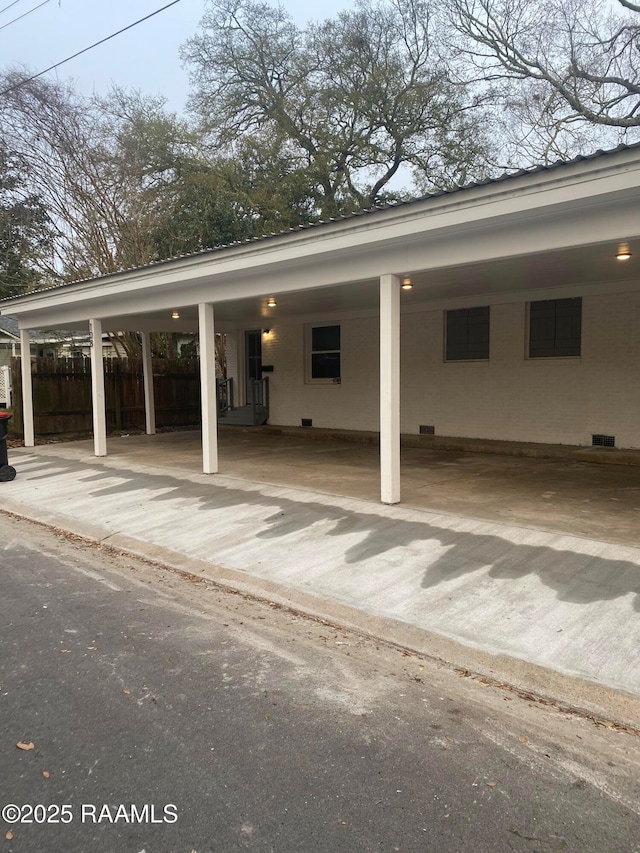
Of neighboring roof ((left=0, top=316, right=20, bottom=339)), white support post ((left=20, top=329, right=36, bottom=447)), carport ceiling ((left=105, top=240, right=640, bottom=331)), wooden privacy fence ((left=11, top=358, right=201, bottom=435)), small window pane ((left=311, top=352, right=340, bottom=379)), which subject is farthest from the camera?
neighboring roof ((left=0, top=316, right=20, bottom=339))

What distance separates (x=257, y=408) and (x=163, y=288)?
6.43 metres

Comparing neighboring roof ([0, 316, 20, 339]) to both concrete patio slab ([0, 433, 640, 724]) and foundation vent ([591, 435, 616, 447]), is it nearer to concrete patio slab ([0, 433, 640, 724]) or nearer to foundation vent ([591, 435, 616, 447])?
concrete patio slab ([0, 433, 640, 724])

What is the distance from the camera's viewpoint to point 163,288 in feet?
33.3

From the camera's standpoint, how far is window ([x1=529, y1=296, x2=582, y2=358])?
416 inches

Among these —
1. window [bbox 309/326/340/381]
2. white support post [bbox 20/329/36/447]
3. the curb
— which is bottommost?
the curb

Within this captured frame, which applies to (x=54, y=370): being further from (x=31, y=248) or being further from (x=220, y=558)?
(x=220, y=558)

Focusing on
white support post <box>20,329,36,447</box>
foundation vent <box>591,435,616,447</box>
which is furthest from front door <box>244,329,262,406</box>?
foundation vent <box>591,435,616,447</box>

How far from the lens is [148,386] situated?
15484 mm

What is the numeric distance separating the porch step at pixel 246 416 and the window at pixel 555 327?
7506 mm

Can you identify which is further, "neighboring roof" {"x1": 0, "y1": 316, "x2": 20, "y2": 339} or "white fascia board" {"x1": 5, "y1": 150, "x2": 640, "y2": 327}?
"neighboring roof" {"x1": 0, "y1": 316, "x2": 20, "y2": 339}

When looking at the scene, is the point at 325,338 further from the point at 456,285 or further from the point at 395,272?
the point at 395,272

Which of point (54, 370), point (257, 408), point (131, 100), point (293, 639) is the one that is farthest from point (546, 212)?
point (131, 100)

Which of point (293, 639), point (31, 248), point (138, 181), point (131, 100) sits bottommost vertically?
point (293, 639)

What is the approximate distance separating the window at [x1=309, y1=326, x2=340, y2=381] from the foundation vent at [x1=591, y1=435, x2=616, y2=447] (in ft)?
20.1
